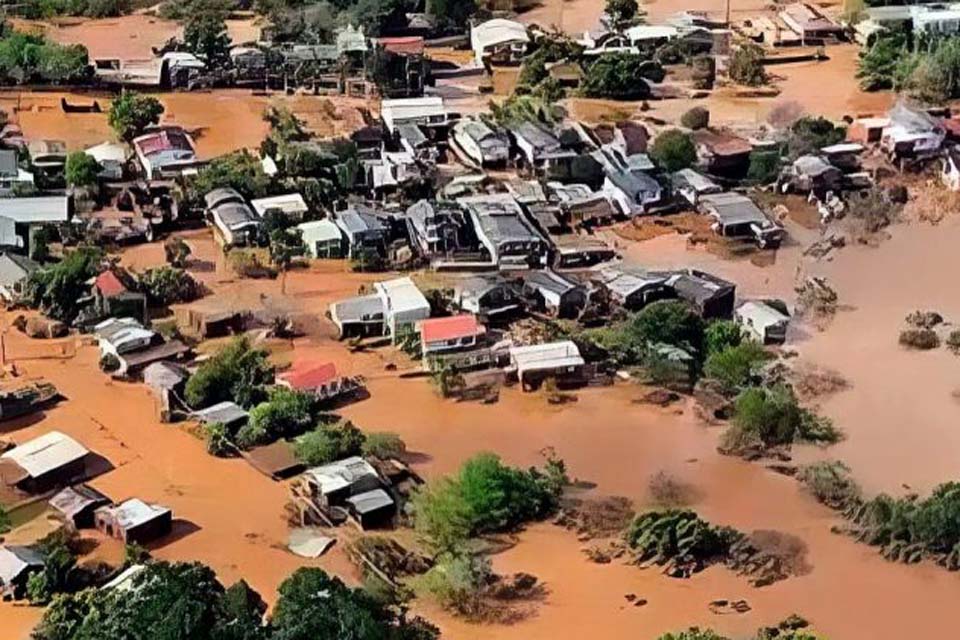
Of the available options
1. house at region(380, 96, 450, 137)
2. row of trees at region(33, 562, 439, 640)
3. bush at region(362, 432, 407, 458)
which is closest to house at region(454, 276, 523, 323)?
bush at region(362, 432, 407, 458)

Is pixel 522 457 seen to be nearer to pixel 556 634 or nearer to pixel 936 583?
pixel 556 634

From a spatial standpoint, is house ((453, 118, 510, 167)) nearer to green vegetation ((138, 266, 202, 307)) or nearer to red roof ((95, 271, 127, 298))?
green vegetation ((138, 266, 202, 307))

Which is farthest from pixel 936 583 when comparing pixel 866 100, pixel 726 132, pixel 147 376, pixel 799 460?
pixel 866 100

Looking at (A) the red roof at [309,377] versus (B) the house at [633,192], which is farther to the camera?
(B) the house at [633,192]

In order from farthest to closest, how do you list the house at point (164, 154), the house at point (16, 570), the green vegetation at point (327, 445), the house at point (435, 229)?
the house at point (164, 154)
the house at point (435, 229)
the green vegetation at point (327, 445)
the house at point (16, 570)

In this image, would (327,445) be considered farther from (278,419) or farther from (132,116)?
(132,116)

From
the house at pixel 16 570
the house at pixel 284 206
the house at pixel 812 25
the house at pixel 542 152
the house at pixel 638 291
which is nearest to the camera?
the house at pixel 16 570

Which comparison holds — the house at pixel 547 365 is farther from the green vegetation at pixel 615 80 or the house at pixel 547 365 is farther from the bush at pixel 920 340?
the green vegetation at pixel 615 80

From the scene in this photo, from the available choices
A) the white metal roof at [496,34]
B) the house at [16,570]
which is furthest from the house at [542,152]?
the house at [16,570]
